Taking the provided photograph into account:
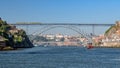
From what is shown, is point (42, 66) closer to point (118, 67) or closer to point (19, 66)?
point (19, 66)

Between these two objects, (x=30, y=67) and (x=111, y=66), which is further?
(x=111, y=66)

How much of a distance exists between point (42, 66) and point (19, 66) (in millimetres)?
3628

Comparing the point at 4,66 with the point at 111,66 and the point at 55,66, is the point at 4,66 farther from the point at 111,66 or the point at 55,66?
the point at 111,66

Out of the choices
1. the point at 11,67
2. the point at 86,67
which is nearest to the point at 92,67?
the point at 86,67

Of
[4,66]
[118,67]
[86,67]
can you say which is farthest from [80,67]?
[4,66]

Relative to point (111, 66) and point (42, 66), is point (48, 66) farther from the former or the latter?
point (111, 66)

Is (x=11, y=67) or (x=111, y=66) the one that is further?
(x=111, y=66)

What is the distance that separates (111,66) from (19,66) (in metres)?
15.2

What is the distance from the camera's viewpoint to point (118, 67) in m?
85.1

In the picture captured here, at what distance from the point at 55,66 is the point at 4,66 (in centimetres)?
831

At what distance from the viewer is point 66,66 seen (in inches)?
3366

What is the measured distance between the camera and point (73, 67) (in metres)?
83.6

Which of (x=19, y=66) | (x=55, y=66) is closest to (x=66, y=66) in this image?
(x=55, y=66)

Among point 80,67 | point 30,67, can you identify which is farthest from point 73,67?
point 30,67
